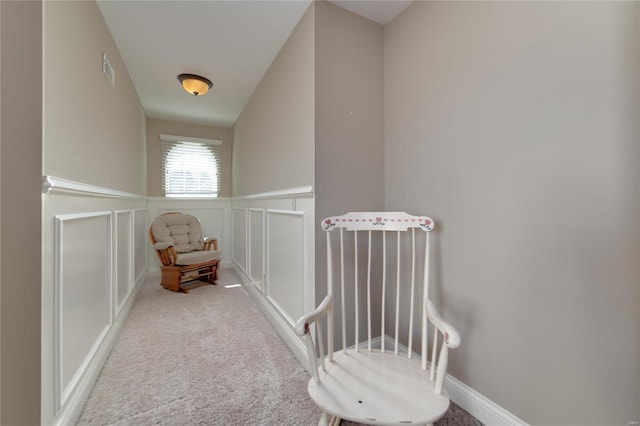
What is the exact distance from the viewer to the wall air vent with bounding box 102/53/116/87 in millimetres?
1695

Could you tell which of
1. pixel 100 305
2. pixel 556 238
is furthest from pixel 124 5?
pixel 556 238

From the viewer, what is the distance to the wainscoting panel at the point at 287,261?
5.49 ft

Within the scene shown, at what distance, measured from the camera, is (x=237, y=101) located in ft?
9.95

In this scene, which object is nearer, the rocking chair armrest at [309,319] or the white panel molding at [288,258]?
the rocking chair armrest at [309,319]

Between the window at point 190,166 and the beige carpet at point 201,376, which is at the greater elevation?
the window at point 190,166

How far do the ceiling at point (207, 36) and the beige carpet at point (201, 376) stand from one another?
2.22m

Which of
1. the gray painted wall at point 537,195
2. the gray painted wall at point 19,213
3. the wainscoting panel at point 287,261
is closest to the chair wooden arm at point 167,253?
the wainscoting panel at point 287,261

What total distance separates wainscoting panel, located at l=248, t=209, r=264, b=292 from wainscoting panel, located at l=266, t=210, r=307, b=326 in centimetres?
21

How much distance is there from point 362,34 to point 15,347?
6.63ft

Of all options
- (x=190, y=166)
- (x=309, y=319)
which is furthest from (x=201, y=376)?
(x=190, y=166)

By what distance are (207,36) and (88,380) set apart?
2263 mm

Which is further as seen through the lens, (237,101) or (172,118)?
(172,118)

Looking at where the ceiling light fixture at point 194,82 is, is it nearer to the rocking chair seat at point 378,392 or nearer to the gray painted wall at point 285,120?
the gray painted wall at point 285,120

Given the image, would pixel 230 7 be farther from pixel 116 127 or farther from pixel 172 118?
pixel 172 118
